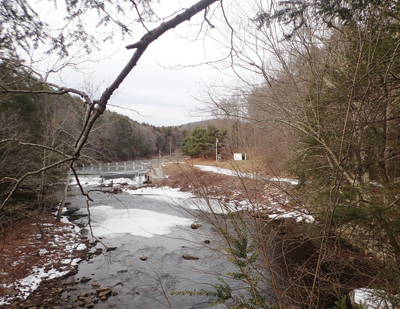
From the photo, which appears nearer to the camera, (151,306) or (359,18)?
(359,18)

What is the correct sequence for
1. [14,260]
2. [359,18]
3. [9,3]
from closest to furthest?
[9,3], [359,18], [14,260]

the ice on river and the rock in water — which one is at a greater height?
the ice on river

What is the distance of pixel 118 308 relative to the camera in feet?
18.5

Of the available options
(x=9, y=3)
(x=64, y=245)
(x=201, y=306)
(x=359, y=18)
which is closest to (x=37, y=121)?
(x=64, y=245)

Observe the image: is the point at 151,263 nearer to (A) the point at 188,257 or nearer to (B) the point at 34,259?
(A) the point at 188,257

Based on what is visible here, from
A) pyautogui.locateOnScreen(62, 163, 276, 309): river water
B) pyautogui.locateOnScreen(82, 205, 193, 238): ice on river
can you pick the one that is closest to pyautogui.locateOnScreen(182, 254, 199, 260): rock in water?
pyautogui.locateOnScreen(62, 163, 276, 309): river water

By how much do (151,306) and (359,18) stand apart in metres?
6.38

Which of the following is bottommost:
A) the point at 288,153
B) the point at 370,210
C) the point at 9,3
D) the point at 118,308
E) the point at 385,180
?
the point at 118,308

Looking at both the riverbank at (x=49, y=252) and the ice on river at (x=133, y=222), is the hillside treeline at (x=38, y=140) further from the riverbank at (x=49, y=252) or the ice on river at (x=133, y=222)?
the ice on river at (x=133, y=222)

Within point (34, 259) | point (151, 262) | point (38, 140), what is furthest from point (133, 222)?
point (38, 140)

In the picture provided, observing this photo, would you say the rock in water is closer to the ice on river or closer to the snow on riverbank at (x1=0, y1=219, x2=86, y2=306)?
the ice on river

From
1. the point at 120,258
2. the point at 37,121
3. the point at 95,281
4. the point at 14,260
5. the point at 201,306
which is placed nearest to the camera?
the point at 201,306

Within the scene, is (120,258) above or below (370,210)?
below

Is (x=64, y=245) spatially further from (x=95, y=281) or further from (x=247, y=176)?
(x=247, y=176)
